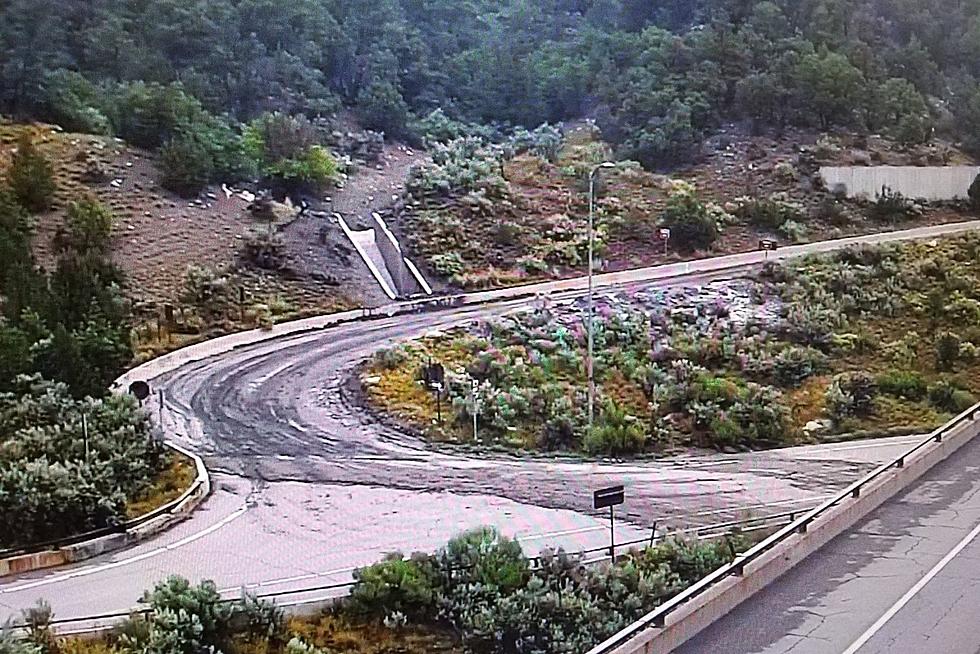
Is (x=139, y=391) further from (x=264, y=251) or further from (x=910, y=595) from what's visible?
(x=910, y=595)

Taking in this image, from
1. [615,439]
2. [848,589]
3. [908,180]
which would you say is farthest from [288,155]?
[848,589]

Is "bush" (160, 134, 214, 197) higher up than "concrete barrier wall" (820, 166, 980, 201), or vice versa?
"bush" (160, 134, 214, 197)

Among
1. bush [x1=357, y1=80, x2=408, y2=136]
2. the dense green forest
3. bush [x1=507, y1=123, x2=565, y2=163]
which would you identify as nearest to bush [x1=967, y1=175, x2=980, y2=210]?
the dense green forest

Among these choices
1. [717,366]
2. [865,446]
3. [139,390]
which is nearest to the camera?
[865,446]

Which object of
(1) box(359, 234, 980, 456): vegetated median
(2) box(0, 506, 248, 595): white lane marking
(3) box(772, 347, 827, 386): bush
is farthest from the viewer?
(3) box(772, 347, 827, 386): bush

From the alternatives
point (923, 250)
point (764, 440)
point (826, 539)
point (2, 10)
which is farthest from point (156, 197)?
point (826, 539)

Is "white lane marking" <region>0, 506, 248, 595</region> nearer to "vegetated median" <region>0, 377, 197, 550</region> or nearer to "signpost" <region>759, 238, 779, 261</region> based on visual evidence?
"vegetated median" <region>0, 377, 197, 550</region>

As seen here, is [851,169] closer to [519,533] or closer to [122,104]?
[122,104]
